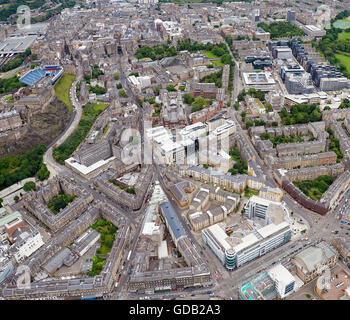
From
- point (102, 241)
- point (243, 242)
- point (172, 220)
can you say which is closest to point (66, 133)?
point (102, 241)

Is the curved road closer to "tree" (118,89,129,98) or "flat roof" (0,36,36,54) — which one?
"tree" (118,89,129,98)

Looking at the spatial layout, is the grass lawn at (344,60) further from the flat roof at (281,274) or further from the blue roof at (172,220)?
the flat roof at (281,274)

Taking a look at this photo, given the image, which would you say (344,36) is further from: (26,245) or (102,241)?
(26,245)

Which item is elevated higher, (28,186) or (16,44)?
(16,44)

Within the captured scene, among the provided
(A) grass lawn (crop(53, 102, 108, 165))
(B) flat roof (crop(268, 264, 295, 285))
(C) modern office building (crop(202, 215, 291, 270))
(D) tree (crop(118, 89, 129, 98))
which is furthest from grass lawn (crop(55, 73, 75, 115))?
(B) flat roof (crop(268, 264, 295, 285))

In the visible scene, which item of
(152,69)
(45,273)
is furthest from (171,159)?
(152,69)
